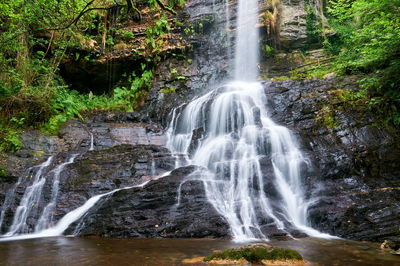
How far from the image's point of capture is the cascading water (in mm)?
6637

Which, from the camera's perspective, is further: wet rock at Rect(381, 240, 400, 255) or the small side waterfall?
the small side waterfall

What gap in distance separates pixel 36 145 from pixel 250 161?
6.95 meters

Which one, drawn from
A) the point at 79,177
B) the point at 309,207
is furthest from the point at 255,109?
the point at 79,177

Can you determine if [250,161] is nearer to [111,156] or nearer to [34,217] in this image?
[111,156]

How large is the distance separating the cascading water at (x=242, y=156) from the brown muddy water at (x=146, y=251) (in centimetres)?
101

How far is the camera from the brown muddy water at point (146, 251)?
3.99m

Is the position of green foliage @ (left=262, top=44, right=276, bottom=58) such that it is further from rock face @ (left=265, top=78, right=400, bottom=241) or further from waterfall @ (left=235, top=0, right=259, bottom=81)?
rock face @ (left=265, top=78, right=400, bottom=241)

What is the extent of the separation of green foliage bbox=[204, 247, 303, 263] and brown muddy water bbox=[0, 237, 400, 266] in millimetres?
359

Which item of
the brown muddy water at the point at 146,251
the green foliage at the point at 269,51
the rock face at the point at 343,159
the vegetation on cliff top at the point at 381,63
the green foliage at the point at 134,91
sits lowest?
the brown muddy water at the point at 146,251

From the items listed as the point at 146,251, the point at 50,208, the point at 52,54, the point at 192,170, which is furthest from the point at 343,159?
the point at 52,54

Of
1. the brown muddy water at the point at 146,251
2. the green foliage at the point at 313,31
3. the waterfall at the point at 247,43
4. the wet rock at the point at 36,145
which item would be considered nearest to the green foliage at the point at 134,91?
the waterfall at the point at 247,43

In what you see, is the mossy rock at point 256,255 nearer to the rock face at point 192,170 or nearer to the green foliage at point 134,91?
the rock face at point 192,170

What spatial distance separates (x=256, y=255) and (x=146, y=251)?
166cm

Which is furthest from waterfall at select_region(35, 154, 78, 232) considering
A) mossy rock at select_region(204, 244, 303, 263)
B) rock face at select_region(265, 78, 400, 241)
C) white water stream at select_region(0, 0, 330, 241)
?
rock face at select_region(265, 78, 400, 241)
